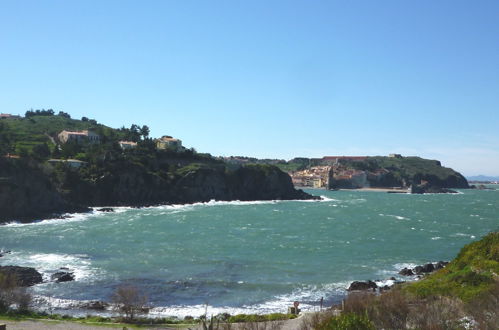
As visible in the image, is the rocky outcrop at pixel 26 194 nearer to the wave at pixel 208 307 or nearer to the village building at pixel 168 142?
the wave at pixel 208 307

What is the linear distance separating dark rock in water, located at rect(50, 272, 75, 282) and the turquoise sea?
80cm

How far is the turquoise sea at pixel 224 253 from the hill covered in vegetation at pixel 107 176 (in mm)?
9562

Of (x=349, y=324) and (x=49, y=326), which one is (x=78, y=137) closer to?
(x=49, y=326)

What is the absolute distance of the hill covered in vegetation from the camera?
81125mm

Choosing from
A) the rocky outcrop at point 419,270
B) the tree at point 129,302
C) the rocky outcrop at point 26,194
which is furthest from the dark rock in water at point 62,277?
the rocky outcrop at point 26,194

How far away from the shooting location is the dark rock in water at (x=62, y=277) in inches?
1446

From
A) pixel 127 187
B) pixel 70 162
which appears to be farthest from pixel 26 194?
pixel 127 187

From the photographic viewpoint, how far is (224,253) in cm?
5038

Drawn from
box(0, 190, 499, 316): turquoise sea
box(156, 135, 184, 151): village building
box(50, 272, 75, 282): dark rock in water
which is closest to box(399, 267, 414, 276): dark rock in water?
box(0, 190, 499, 316): turquoise sea

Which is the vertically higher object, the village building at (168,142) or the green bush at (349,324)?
the village building at (168,142)

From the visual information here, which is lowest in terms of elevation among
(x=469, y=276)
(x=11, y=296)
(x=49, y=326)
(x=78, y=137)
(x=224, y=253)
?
(x=224, y=253)

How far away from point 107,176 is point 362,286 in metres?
81.2

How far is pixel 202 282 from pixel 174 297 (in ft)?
15.5

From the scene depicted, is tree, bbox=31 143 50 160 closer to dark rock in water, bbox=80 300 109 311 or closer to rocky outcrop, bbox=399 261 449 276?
dark rock in water, bbox=80 300 109 311
